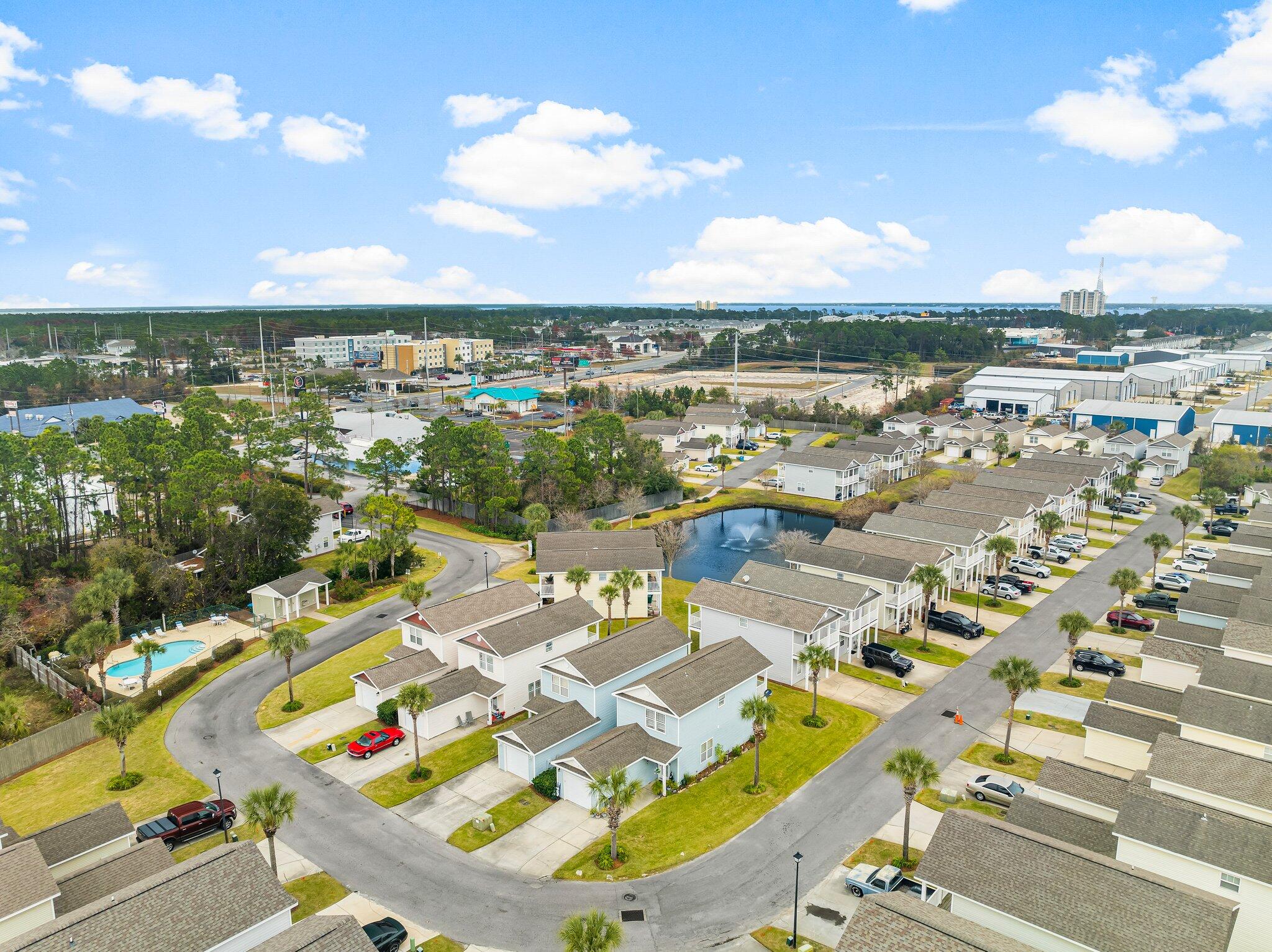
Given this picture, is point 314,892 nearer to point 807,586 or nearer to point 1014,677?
point 1014,677

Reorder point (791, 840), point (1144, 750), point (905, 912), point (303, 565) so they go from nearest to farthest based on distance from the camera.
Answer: point (905, 912) → point (791, 840) → point (1144, 750) → point (303, 565)

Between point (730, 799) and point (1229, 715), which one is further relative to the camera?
point (730, 799)

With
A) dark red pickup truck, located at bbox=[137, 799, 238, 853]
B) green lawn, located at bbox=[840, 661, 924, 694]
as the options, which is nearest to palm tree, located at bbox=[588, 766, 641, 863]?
dark red pickup truck, located at bbox=[137, 799, 238, 853]

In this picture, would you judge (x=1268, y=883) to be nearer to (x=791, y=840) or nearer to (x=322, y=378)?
(x=791, y=840)

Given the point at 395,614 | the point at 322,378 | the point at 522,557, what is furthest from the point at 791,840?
the point at 322,378

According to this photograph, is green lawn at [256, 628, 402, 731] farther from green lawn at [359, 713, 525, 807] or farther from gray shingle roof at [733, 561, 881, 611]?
gray shingle roof at [733, 561, 881, 611]

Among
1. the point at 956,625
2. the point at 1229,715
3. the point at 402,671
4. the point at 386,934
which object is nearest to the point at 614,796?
the point at 386,934
